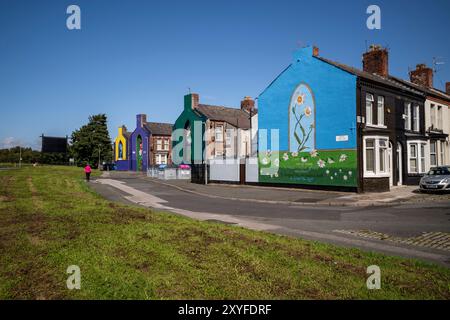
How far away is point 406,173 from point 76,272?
25464 mm

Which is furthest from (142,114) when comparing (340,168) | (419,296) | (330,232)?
(419,296)

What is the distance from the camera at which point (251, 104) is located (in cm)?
5025

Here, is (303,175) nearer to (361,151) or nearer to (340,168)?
(340,168)

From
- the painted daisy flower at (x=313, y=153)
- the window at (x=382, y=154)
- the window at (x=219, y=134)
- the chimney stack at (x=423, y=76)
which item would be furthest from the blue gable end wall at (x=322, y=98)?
the chimney stack at (x=423, y=76)

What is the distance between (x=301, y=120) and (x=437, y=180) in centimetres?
955

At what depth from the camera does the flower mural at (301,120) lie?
2330 centimetres

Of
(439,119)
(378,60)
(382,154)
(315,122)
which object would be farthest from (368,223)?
(439,119)

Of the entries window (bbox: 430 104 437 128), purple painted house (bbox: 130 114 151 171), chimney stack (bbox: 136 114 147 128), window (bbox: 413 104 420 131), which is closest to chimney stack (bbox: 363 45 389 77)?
window (bbox: 413 104 420 131)

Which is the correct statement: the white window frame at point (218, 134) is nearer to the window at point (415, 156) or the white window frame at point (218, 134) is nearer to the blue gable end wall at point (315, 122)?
the blue gable end wall at point (315, 122)

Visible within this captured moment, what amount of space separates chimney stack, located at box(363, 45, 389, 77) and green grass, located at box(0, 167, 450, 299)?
2592cm

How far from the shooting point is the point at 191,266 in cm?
559

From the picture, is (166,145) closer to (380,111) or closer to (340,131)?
(340,131)

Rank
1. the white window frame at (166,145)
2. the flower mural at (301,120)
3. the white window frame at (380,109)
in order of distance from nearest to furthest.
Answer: the white window frame at (380,109), the flower mural at (301,120), the white window frame at (166,145)

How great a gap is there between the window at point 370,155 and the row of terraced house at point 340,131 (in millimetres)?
60
